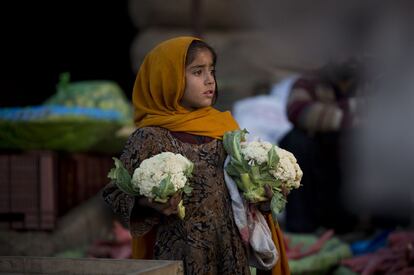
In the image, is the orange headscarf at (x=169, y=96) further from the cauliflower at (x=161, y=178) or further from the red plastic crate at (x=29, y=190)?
the red plastic crate at (x=29, y=190)

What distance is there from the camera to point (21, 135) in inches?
302

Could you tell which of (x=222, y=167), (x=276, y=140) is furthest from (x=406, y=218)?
(x=222, y=167)

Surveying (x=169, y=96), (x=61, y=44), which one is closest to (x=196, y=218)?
(x=169, y=96)

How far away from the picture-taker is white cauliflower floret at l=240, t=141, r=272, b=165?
4516 mm

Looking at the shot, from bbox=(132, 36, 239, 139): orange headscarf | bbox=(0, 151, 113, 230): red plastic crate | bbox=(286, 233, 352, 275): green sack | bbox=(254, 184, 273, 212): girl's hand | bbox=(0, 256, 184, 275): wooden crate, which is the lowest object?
bbox=(286, 233, 352, 275): green sack

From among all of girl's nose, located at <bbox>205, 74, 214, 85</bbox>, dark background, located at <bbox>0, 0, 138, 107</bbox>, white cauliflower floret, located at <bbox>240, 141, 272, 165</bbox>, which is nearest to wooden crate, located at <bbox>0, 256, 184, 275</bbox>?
white cauliflower floret, located at <bbox>240, 141, 272, 165</bbox>

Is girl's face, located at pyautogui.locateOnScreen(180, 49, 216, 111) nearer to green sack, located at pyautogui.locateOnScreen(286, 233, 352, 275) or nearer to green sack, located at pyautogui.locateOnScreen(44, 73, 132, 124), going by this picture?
green sack, located at pyautogui.locateOnScreen(286, 233, 352, 275)

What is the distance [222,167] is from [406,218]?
3.58 metres

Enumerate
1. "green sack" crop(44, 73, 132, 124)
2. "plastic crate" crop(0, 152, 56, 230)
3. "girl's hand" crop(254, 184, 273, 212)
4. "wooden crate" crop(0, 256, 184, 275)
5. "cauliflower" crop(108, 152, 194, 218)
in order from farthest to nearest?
"green sack" crop(44, 73, 132, 124), "plastic crate" crop(0, 152, 56, 230), "girl's hand" crop(254, 184, 273, 212), "cauliflower" crop(108, 152, 194, 218), "wooden crate" crop(0, 256, 184, 275)

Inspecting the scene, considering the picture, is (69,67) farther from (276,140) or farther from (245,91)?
(276,140)

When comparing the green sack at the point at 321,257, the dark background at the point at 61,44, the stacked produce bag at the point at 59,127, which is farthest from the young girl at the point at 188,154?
the dark background at the point at 61,44

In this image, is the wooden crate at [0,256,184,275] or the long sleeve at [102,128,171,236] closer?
the wooden crate at [0,256,184,275]

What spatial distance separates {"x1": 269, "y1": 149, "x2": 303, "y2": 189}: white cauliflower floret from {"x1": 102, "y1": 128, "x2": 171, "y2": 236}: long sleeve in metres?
0.48

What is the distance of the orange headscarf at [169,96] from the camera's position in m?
4.63
